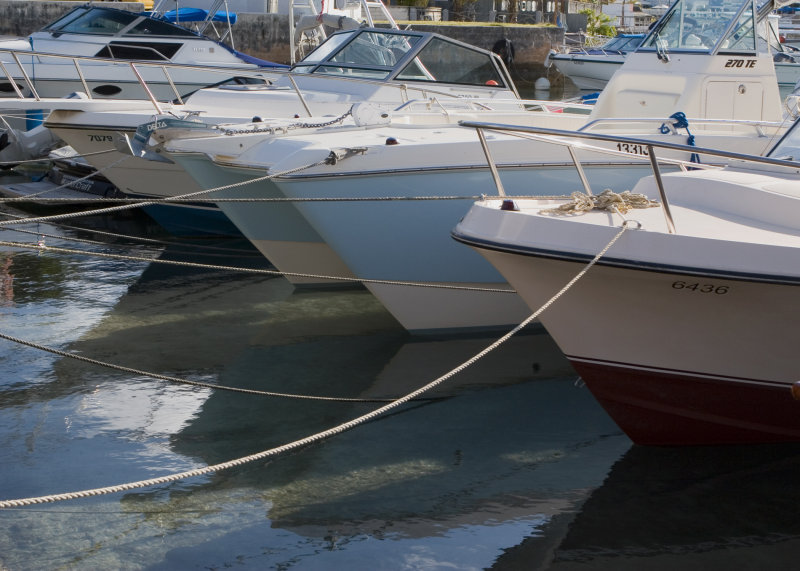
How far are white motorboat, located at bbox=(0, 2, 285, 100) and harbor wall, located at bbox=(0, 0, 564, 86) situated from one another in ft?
21.3

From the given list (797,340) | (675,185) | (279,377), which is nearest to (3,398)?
(279,377)

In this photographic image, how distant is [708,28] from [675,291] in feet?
16.0

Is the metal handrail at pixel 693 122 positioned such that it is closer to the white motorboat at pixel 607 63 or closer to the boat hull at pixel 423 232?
the boat hull at pixel 423 232

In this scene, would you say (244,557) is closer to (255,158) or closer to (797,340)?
(797,340)

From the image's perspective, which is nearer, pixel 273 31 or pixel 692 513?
pixel 692 513

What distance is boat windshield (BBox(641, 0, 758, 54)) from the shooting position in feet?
29.2

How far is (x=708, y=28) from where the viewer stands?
29.7 feet

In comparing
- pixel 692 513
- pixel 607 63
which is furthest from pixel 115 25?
pixel 607 63

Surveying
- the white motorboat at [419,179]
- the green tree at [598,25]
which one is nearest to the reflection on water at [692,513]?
the white motorboat at [419,179]

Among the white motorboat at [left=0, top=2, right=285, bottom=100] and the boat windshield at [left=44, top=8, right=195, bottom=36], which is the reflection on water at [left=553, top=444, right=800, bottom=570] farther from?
the boat windshield at [left=44, top=8, right=195, bottom=36]

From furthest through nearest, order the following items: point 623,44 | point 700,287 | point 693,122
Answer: point 623,44
point 693,122
point 700,287

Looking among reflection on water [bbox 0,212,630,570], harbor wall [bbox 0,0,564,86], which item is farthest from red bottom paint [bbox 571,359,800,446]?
harbor wall [bbox 0,0,564,86]

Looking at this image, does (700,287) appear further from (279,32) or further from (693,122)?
(279,32)

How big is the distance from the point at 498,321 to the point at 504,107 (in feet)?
11.6
